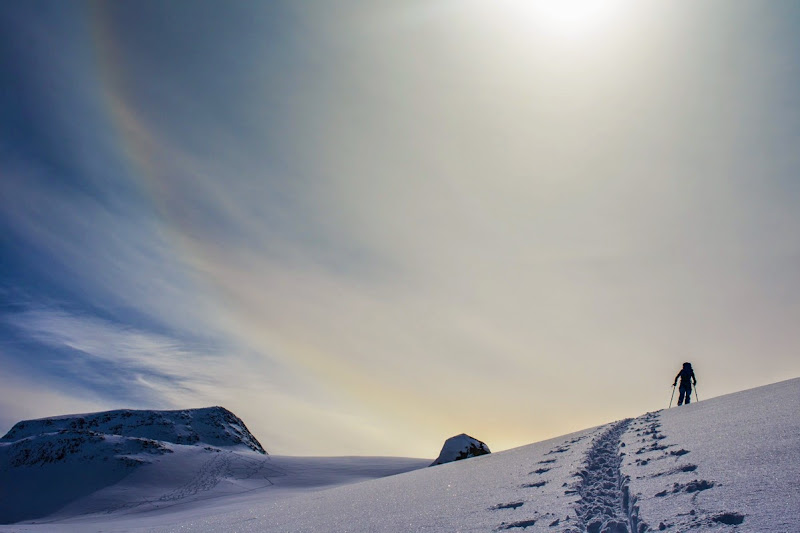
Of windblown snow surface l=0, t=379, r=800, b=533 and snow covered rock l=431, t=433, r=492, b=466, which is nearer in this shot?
windblown snow surface l=0, t=379, r=800, b=533

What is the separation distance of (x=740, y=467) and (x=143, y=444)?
4075cm

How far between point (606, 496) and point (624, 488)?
307 millimetres

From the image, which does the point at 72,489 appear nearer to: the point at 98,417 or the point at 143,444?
the point at 143,444

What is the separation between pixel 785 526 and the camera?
13.2ft

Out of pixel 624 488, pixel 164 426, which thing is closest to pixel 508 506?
pixel 624 488

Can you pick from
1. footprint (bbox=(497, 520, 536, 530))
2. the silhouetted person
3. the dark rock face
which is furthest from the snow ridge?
the dark rock face

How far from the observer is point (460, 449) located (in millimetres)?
24906

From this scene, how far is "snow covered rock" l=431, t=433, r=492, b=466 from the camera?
2467 cm

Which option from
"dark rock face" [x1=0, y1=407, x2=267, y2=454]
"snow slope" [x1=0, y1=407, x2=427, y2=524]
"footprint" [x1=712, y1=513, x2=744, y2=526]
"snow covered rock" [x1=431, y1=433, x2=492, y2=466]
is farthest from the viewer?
"dark rock face" [x1=0, y1=407, x2=267, y2=454]

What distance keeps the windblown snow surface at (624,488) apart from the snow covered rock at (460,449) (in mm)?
12741

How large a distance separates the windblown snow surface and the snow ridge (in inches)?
0.7

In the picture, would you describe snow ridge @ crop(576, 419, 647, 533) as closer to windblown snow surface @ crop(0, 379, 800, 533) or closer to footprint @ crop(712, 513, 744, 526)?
windblown snow surface @ crop(0, 379, 800, 533)

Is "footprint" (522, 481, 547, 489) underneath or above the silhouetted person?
underneath

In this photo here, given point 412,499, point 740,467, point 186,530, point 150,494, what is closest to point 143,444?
point 150,494
